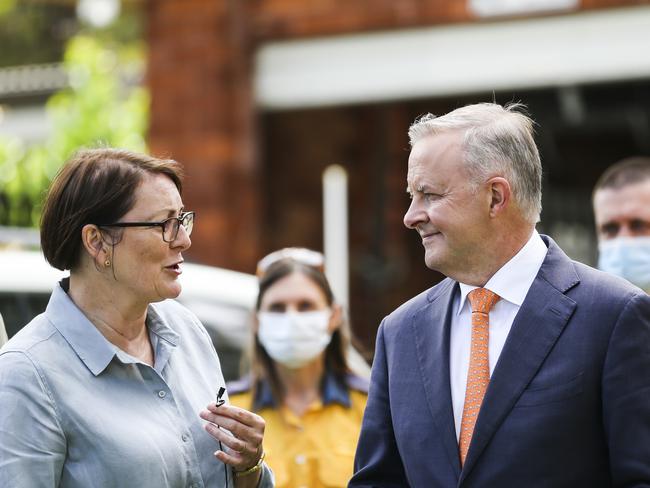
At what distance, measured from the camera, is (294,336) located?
4.88 m

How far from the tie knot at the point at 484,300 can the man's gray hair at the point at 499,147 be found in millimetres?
238

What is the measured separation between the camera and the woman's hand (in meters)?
3.14

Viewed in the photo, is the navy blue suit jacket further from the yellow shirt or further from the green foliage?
the green foliage

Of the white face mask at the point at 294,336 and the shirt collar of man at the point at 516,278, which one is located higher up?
the shirt collar of man at the point at 516,278

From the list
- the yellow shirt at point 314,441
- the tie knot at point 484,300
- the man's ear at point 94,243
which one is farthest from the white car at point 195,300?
the tie knot at point 484,300

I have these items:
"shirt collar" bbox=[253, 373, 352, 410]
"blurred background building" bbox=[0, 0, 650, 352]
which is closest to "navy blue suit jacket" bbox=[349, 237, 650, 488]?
"shirt collar" bbox=[253, 373, 352, 410]

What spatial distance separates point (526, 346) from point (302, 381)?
205 centimetres

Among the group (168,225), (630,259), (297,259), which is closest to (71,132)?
(297,259)

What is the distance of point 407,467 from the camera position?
3117 mm

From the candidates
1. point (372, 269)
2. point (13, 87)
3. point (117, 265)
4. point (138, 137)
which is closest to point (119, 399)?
point (117, 265)

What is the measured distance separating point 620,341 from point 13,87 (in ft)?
56.2

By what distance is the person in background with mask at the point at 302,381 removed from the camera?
15.1ft

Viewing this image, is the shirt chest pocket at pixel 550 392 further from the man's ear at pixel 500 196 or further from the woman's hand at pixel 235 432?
the woman's hand at pixel 235 432

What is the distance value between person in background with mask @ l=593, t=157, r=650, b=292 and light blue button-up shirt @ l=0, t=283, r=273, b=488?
2.40 metres
